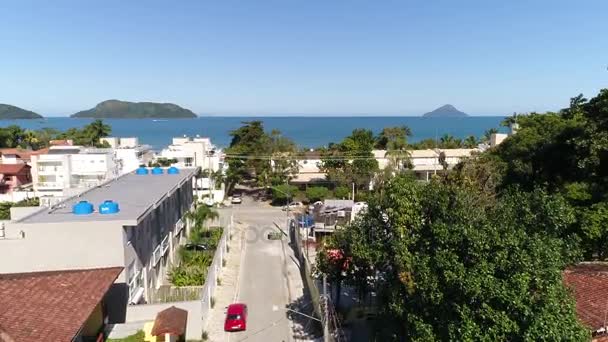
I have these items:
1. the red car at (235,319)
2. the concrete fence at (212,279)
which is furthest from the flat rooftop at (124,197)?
the red car at (235,319)

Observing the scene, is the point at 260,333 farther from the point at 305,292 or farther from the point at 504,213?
the point at 504,213

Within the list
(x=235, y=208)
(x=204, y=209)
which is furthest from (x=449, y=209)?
(x=235, y=208)

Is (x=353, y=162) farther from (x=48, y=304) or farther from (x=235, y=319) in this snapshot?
(x=48, y=304)

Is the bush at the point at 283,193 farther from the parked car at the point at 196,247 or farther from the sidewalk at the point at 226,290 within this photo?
the parked car at the point at 196,247

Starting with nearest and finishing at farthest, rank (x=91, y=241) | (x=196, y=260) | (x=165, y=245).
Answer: (x=91, y=241) → (x=165, y=245) → (x=196, y=260)

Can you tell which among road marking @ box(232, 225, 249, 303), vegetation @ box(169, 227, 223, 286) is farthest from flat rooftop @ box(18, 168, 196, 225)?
road marking @ box(232, 225, 249, 303)

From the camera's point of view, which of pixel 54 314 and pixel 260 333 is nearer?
pixel 54 314

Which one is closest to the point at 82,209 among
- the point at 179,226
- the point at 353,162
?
the point at 179,226
